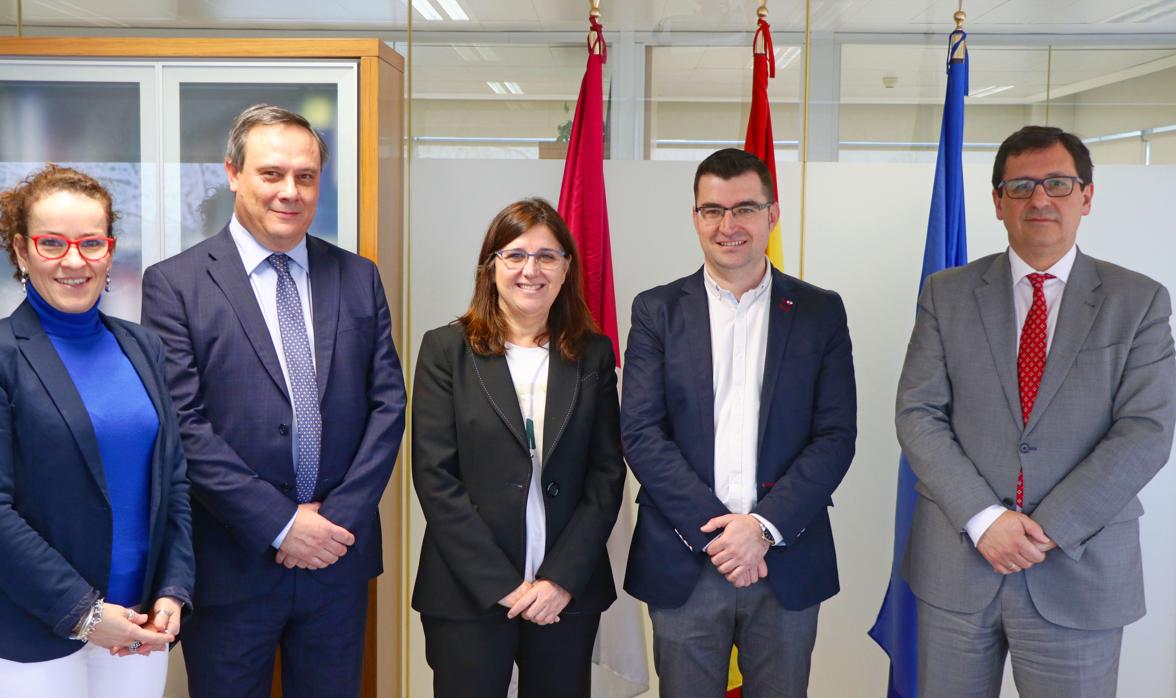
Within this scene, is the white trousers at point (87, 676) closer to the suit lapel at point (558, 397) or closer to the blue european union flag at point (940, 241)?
the suit lapel at point (558, 397)

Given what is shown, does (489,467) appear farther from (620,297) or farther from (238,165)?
(620,297)

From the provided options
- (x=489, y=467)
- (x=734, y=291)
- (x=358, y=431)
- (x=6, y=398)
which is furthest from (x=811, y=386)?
(x=6, y=398)

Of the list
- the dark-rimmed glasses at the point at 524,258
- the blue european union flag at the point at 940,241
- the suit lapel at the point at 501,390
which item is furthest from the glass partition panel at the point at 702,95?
the suit lapel at the point at 501,390

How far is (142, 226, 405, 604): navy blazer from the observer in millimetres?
2383

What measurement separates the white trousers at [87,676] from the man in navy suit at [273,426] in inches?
12.2

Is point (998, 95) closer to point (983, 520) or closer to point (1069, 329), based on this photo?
point (1069, 329)

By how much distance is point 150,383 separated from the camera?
2174 mm

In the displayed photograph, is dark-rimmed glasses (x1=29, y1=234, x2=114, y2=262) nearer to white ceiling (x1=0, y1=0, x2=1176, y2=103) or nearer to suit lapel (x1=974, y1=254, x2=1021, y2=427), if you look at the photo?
white ceiling (x1=0, y1=0, x2=1176, y2=103)

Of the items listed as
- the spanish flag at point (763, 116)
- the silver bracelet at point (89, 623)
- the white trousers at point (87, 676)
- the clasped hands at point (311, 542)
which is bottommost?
the white trousers at point (87, 676)

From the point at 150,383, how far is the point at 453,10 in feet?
6.84

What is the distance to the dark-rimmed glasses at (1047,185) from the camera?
2588 mm

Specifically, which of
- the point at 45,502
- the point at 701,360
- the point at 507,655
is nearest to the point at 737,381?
the point at 701,360

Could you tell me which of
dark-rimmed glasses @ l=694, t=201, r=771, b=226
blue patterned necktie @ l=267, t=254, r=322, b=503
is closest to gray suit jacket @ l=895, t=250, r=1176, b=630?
dark-rimmed glasses @ l=694, t=201, r=771, b=226

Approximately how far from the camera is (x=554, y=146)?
145 inches
